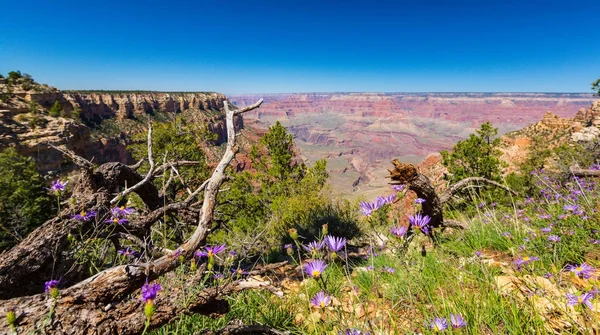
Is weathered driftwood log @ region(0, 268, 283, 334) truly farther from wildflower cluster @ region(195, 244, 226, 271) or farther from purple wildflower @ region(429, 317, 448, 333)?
purple wildflower @ region(429, 317, 448, 333)

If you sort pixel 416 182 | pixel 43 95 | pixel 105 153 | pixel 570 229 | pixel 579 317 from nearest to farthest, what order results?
pixel 579 317, pixel 570 229, pixel 416 182, pixel 43 95, pixel 105 153

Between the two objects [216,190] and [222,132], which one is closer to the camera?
[216,190]

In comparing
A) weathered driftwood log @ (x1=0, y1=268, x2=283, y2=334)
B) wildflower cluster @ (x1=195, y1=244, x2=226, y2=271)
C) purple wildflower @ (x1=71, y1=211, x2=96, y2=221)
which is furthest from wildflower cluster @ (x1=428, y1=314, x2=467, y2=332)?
purple wildflower @ (x1=71, y1=211, x2=96, y2=221)

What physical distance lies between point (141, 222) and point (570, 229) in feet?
17.1

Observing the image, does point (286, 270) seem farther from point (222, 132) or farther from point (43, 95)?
point (222, 132)

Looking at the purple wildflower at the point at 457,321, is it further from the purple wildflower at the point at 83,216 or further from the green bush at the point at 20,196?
the green bush at the point at 20,196

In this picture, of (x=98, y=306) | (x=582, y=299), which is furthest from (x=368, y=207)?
(x=98, y=306)

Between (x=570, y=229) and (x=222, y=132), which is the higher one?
(x=570, y=229)

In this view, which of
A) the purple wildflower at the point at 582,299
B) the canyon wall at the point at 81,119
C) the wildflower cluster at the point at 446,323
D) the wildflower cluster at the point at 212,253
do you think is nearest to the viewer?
the purple wildflower at the point at 582,299

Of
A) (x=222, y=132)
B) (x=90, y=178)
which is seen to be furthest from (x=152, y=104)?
(x=90, y=178)

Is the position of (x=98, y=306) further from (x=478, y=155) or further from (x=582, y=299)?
(x=478, y=155)

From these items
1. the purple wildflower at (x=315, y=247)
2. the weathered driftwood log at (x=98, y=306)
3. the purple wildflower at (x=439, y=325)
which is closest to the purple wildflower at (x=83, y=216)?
the weathered driftwood log at (x=98, y=306)

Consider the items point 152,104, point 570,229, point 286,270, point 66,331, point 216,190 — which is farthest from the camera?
point 152,104

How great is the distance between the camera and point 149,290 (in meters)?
1.52
